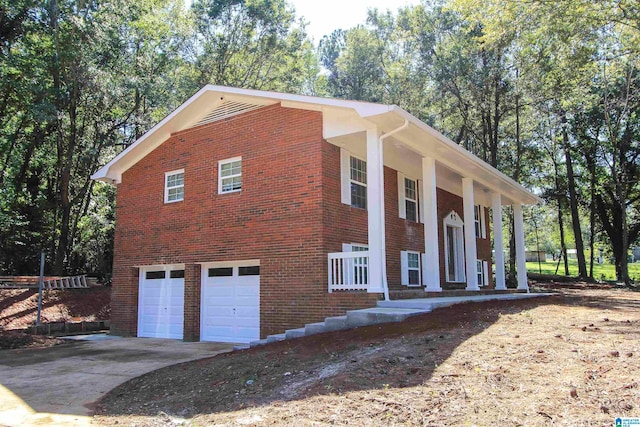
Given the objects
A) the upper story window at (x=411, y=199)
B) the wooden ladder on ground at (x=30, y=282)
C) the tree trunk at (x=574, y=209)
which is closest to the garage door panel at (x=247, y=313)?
the upper story window at (x=411, y=199)

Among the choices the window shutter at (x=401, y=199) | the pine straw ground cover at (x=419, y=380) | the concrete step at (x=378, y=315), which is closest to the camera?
the pine straw ground cover at (x=419, y=380)

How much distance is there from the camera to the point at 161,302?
1533cm

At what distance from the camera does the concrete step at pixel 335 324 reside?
32.0 feet

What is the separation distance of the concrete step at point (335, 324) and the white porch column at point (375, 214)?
3.55 ft

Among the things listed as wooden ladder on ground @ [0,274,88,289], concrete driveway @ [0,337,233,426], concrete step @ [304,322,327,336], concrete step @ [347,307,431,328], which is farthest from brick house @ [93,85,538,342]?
wooden ladder on ground @ [0,274,88,289]

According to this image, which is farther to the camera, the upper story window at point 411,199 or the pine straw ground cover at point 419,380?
the upper story window at point 411,199

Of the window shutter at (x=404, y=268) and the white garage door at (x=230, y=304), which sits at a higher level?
the window shutter at (x=404, y=268)

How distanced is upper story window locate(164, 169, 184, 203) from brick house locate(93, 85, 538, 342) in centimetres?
6

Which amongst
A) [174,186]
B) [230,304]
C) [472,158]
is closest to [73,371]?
[230,304]

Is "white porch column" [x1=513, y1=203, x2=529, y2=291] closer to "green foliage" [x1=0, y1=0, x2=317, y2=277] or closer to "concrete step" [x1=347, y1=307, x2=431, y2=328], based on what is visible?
"concrete step" [x1=347, y1=307, x2=431, y2=328]

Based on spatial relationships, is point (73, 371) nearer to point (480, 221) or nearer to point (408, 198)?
point (408, 198)

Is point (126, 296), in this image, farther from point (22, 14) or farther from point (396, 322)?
point (22, 14)

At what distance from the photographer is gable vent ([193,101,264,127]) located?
13571 millimetres

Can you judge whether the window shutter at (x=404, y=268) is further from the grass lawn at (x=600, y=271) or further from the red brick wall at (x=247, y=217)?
the grass lawn at (x=600, y=271)
